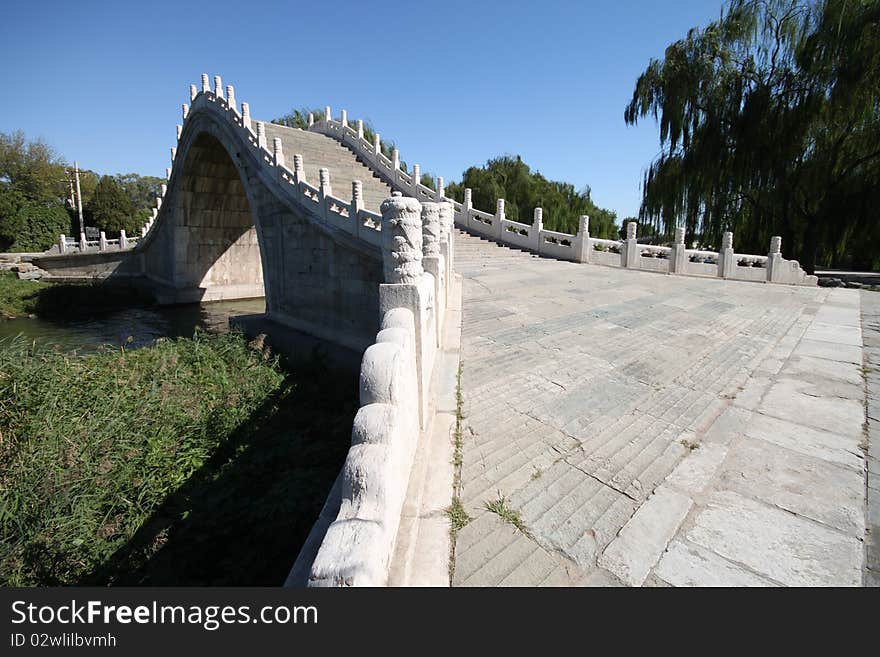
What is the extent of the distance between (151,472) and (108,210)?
118 ft

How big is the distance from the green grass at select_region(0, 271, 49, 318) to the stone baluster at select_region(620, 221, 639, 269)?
20866 mm

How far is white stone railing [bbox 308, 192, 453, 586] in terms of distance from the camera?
1.40 metres

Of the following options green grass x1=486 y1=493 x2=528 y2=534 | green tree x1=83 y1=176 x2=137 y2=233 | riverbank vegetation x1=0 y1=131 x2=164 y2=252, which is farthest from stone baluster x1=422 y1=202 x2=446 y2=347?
green tree x1=83 y1=176 x2=137 y2=233

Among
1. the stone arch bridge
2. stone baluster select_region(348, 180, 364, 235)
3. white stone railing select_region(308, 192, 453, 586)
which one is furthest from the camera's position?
stone baluster select_region(348, 180, 364, 235)

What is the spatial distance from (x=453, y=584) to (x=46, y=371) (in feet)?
21.0

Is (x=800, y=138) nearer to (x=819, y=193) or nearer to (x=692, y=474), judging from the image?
(x=819, y=193)

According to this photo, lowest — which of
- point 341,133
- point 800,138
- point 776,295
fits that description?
point 776,295

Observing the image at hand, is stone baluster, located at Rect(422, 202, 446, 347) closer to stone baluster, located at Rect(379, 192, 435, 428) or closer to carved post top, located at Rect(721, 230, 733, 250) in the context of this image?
stone baluster, located at Rect(379, 192, 435, 428)

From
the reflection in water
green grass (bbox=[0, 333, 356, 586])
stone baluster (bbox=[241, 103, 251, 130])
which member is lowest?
green grass (bbox=[0, 333, 356, 586])

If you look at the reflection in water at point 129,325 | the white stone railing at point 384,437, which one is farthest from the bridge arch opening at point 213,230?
the white stone railing at point 384,437

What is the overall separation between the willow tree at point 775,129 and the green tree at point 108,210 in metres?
34.6

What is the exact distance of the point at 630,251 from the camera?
12.5 metres

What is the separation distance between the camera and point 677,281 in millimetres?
10383

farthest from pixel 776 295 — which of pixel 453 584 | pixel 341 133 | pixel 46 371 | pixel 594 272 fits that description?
pixel 341 133
